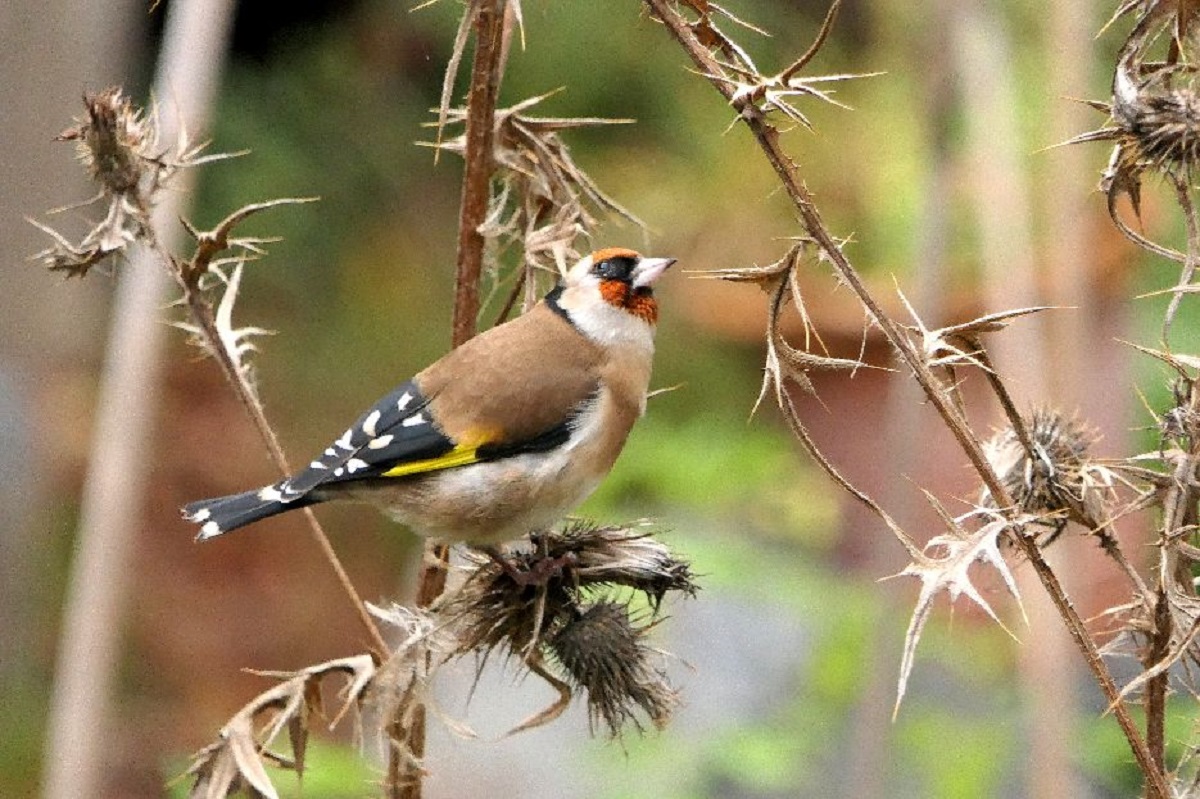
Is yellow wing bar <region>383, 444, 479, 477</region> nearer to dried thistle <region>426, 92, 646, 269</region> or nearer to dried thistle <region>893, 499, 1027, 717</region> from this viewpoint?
dried thistle <region>426, 92, 646, 269</region>

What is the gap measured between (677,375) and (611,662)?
5043mm

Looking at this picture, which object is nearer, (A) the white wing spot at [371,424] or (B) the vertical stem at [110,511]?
(B) the vertical stem at [110,511]

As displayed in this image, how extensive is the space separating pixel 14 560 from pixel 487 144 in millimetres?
4930

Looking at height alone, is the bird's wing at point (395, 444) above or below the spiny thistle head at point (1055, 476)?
above

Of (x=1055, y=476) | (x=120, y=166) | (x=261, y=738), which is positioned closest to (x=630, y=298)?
(x=120, y=166)

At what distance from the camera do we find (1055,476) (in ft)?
5.78

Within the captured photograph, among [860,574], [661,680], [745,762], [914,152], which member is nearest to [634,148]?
[914,152]

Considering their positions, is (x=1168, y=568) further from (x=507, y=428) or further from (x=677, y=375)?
(x=677, y=375)

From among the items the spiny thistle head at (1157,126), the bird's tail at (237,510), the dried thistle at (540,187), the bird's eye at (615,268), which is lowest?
the bird's tail at (237,510)

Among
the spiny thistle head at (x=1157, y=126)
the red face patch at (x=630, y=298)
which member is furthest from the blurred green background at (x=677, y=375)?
the spiny thistle head at (x=1157, y=126)

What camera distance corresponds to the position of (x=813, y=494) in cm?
617

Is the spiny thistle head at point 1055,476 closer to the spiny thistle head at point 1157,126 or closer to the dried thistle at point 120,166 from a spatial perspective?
the spiny thistle head at point 1157,126

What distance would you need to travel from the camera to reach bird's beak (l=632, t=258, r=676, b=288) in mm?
2955

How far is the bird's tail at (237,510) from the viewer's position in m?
2.52
